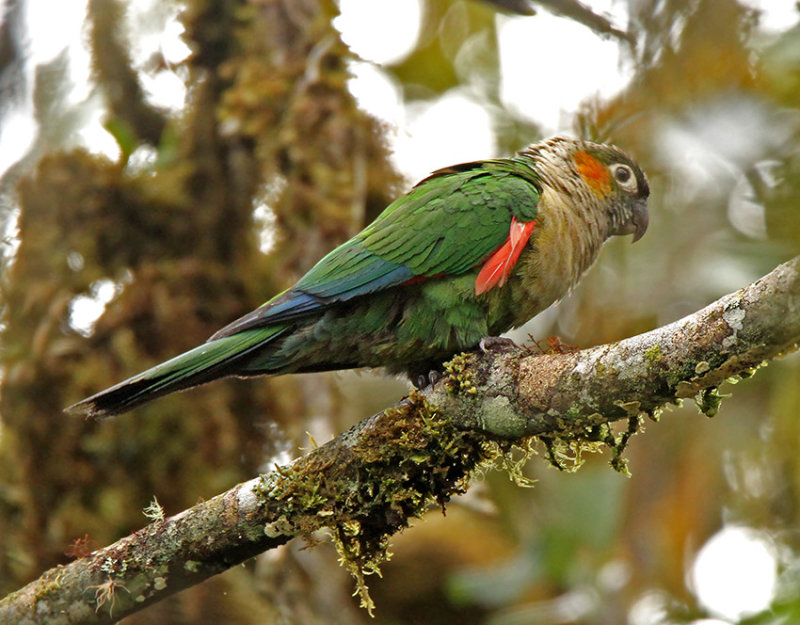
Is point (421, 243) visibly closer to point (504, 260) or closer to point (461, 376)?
point (504, 260)

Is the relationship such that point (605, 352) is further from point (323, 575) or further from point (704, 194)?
point (704, 194)

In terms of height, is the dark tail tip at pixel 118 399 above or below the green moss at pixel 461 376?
below

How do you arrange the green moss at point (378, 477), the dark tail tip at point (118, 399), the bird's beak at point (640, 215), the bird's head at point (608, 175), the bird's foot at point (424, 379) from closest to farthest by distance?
the green moss at point (378, 477), the dark tail tip at point (118, 399), the bird's foot at point (424, 379), the bird's head at point (608, 175), the bird's beak at point (640, 215)

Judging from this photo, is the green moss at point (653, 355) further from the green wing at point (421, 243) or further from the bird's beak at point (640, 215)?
the bird's beak at point (640, 215)

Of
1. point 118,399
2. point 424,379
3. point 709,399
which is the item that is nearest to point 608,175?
point 424,379

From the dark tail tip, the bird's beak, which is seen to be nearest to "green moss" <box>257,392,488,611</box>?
the dark tail tip

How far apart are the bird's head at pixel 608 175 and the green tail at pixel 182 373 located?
2.32 m

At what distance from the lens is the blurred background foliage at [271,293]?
562cm

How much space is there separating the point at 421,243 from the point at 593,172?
168 centimetres

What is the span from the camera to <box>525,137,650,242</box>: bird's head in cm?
530

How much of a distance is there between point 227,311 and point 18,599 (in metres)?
3.15

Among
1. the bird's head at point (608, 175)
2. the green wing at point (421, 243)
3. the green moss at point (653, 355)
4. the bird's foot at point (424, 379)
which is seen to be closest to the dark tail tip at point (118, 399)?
the green wing at point (421, 243)

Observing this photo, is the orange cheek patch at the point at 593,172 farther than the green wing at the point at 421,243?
Yes

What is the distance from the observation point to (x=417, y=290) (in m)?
4.27
